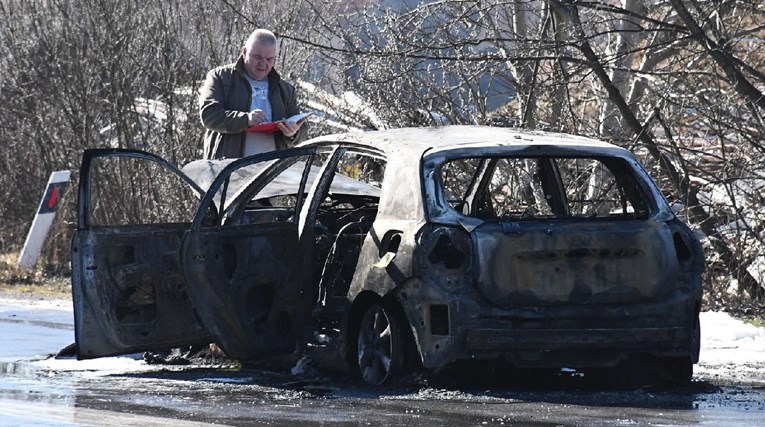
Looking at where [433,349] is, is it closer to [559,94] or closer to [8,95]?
[559,94]

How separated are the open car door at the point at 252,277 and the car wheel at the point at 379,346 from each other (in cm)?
59

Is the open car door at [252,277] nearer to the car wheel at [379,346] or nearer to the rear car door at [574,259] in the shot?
the car wheel at [379,346]

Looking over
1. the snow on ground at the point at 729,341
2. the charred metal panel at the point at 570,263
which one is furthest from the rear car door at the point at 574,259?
the snow on ground at the point at 729,341

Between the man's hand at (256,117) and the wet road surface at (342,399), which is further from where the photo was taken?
the man's hand at (256,117)

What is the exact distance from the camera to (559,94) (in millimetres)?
14938

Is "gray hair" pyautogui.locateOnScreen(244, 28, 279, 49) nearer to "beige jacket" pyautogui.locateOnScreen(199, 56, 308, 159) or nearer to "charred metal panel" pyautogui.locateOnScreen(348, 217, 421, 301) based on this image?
"beige jacket" pyautogui.locateOnScreen(199, 56, 308, 159)

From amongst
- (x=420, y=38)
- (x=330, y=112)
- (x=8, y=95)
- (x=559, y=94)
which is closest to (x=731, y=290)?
(x=559, y=94)

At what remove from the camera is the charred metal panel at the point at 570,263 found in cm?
837

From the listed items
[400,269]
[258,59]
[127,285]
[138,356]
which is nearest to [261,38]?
[258,59]

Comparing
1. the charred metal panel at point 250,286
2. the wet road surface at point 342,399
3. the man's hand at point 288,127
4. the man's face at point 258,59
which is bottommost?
the wet road surface at point 342,399

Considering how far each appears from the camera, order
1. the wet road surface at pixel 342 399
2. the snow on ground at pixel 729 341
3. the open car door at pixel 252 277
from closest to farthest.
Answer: the wet road surface at pixel 342 399, the open car door at pixel 252 277, the snow on ground at pixel 729 341

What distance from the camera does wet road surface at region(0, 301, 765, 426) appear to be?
7359 millimetres

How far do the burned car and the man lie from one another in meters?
0.87

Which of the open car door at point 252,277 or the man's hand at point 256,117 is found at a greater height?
the man's hand at point 256,117
